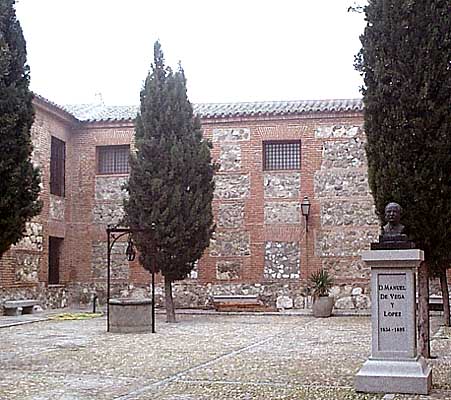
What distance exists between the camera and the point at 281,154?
20.8 meters

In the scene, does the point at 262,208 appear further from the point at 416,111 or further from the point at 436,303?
the point at 416,111

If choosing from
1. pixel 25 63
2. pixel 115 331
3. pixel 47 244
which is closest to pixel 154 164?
pixel 115 331

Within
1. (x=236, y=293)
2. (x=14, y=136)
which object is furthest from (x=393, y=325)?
(x=236, y=293)

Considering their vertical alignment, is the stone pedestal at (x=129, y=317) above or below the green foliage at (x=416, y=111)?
below

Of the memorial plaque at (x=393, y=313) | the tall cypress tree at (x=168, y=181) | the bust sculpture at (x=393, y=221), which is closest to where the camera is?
the memorial plaque at (x=393, y=313)

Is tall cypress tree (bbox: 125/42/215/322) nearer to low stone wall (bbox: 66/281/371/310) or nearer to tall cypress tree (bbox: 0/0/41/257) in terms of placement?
low stone wall (bbox: 66/281/371/310)

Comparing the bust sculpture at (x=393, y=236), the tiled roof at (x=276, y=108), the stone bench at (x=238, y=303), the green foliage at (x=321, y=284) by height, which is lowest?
the stone bench at (x=238, y=303)

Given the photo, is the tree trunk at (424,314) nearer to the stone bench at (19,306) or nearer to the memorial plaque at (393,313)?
the memorial plaque at (393,313)

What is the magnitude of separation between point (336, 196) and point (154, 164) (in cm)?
581

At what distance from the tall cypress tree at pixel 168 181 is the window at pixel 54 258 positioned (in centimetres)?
527

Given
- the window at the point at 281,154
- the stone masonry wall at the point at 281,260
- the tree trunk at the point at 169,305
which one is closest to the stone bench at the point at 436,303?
the stone masonry wall at the point at 281,260

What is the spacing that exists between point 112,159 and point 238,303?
5.54 m

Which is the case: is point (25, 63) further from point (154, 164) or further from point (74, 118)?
point (74, 118)

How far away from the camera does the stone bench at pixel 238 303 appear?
19906mm
